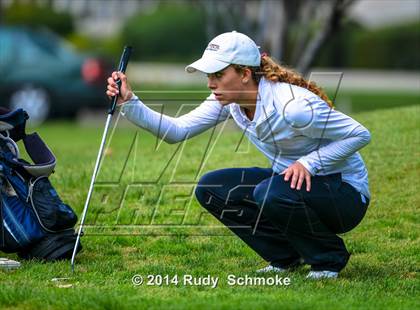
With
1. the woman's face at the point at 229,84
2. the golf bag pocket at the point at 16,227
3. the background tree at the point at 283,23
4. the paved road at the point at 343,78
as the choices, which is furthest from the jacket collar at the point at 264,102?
the paved road at the point at 343,78

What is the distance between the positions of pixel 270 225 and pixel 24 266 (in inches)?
62.0

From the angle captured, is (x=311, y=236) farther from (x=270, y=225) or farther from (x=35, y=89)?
(x=35, y=89)

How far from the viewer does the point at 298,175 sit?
20.5ft

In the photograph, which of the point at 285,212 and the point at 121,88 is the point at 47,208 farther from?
the point at 285,212

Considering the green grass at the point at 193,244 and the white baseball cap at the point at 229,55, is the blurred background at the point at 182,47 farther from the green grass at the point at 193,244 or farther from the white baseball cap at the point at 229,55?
the white baseball cap at the point at 229,55

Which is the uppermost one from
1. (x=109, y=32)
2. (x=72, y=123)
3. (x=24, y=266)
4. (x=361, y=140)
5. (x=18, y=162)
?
(x=361, y=140)

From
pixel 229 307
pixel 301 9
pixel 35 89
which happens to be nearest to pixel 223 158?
pixel 229 307

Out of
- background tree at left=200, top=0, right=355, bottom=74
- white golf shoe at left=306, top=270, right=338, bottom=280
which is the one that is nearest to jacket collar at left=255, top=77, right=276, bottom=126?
white golf shoe at left=306, top=270, right=338, bottom=280

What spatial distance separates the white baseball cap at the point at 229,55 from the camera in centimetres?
629

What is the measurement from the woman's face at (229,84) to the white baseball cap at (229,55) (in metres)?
0.05

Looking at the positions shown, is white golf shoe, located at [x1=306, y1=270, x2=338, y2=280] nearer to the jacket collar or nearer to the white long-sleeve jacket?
the white long-sleeve jacket

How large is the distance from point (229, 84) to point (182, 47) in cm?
3055

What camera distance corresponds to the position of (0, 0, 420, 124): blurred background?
19.5 meters

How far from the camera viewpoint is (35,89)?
20.5 meters
